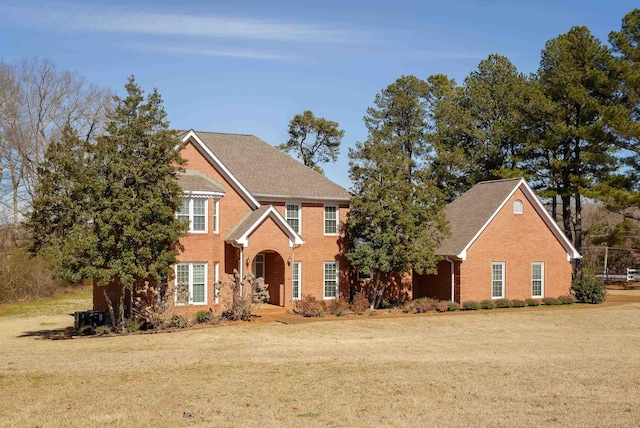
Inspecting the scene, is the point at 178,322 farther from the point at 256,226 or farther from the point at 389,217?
the point at 389,217

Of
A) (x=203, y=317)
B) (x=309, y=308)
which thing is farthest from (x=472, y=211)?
(x=203, y=317)

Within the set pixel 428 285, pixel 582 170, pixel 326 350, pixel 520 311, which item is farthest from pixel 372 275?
pixel 582 170

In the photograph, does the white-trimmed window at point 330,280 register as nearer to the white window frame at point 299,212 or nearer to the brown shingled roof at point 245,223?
the white window frame at point 299,212

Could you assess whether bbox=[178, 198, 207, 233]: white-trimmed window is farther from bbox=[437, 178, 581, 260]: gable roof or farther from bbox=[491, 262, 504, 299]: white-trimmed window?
bbox=[491, 262, 504, 299]: white-trimmed window

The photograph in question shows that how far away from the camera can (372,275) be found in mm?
34906

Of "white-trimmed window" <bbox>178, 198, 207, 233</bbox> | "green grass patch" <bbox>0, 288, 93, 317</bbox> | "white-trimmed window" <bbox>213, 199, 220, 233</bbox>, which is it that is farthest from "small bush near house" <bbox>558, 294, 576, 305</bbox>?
"green grass patch" <bbox>0, 288, 93, 317</bbox>

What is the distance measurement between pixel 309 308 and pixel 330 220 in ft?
21.6

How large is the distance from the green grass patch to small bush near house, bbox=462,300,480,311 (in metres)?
22.6

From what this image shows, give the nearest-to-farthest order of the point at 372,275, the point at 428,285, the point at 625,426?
1. the point at 625,426
2. the point at 372,275
3. the point at 428,285

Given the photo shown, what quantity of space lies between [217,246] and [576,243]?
31013mm

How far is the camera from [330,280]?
36.7 meters

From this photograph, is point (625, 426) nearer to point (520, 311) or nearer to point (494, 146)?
point (520, 311)

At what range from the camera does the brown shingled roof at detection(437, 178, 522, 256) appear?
36438mm

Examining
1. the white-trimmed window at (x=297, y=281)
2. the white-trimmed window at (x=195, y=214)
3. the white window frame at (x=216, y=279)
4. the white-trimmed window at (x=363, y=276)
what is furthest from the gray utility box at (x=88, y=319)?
the white-trimmed window at (x=363, y=276)
